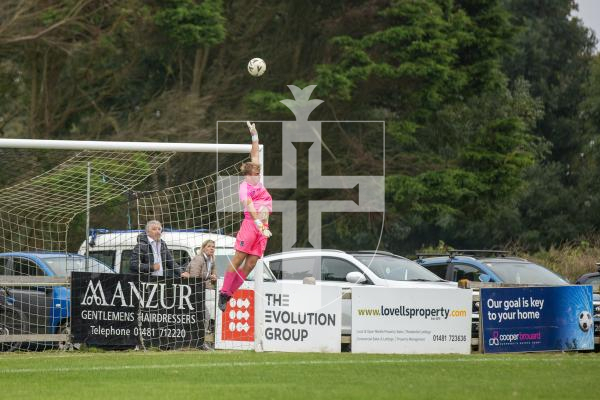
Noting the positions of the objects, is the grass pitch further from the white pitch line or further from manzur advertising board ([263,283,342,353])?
manzur advertising board ([263,283,342,353])

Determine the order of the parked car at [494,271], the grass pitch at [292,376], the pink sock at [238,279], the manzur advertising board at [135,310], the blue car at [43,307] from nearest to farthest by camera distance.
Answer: the grass pitch at [292,376]
the pink sock at [238,279]
the manzur advertising board at [135,310]
the blue car at [43,307]
the parked car at [494,271]

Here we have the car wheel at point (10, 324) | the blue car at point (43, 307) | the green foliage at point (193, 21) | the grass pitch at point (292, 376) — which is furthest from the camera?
the green foliage at point (193, 21)

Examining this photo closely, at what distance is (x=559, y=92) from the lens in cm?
6153

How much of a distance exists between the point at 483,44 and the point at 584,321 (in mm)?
20885

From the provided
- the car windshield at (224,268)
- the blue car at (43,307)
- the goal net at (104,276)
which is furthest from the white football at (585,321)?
the blue car at (43,307)

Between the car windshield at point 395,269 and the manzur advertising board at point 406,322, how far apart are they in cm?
215

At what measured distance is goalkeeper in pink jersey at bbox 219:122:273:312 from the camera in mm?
16359

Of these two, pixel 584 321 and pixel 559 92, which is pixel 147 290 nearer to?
pixel 584 321

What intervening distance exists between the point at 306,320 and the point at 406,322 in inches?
66.8

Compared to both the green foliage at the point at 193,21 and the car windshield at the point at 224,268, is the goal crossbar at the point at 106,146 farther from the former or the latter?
the green foliage at the point at 193,21

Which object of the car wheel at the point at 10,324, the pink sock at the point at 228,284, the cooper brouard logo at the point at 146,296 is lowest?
the car wheel at the point at 10,324

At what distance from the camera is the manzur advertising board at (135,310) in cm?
1894

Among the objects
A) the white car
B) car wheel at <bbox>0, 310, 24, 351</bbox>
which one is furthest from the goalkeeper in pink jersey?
car wheel at <bbox>0, 310, 24, 351</bbox>

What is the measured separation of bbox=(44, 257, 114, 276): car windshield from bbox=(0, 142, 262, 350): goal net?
0.02m
